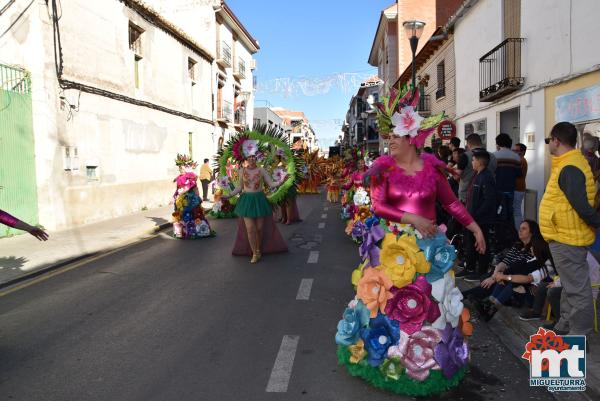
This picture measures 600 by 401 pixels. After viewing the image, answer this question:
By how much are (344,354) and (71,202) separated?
11.4 m

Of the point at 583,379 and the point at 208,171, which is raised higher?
the point at 208,171

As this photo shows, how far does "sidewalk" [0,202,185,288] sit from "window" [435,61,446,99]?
12.7 metres

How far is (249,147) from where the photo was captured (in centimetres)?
867

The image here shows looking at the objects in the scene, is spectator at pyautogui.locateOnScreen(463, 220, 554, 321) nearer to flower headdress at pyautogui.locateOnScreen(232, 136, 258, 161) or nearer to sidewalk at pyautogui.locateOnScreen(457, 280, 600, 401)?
sidewalk at pyautogui.locateOnScreen(457, 280, 600, 401)

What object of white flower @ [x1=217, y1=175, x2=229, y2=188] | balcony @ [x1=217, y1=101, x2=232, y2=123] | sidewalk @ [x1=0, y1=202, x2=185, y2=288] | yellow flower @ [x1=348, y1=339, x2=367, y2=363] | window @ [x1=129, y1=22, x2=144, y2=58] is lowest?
sidewalk @ [x1=0, y1=202, x2=185, y2=288]

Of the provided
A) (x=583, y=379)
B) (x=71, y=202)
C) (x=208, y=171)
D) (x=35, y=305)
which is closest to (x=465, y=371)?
(x=583, y=379)

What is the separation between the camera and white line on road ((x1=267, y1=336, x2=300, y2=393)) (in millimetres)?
3627

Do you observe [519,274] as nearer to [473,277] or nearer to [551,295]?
[551,295]

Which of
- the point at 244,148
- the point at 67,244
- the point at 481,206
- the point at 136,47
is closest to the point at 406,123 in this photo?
the point at 481,206

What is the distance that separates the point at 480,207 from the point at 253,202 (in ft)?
12.2

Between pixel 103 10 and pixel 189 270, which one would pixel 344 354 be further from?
pixel 103 10

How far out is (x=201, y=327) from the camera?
16.4 ft

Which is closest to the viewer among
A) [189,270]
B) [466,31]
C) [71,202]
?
[189,270]

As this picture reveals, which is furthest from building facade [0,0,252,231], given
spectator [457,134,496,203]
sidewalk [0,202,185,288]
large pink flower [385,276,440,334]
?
large pink flower [385,276,440,334]
